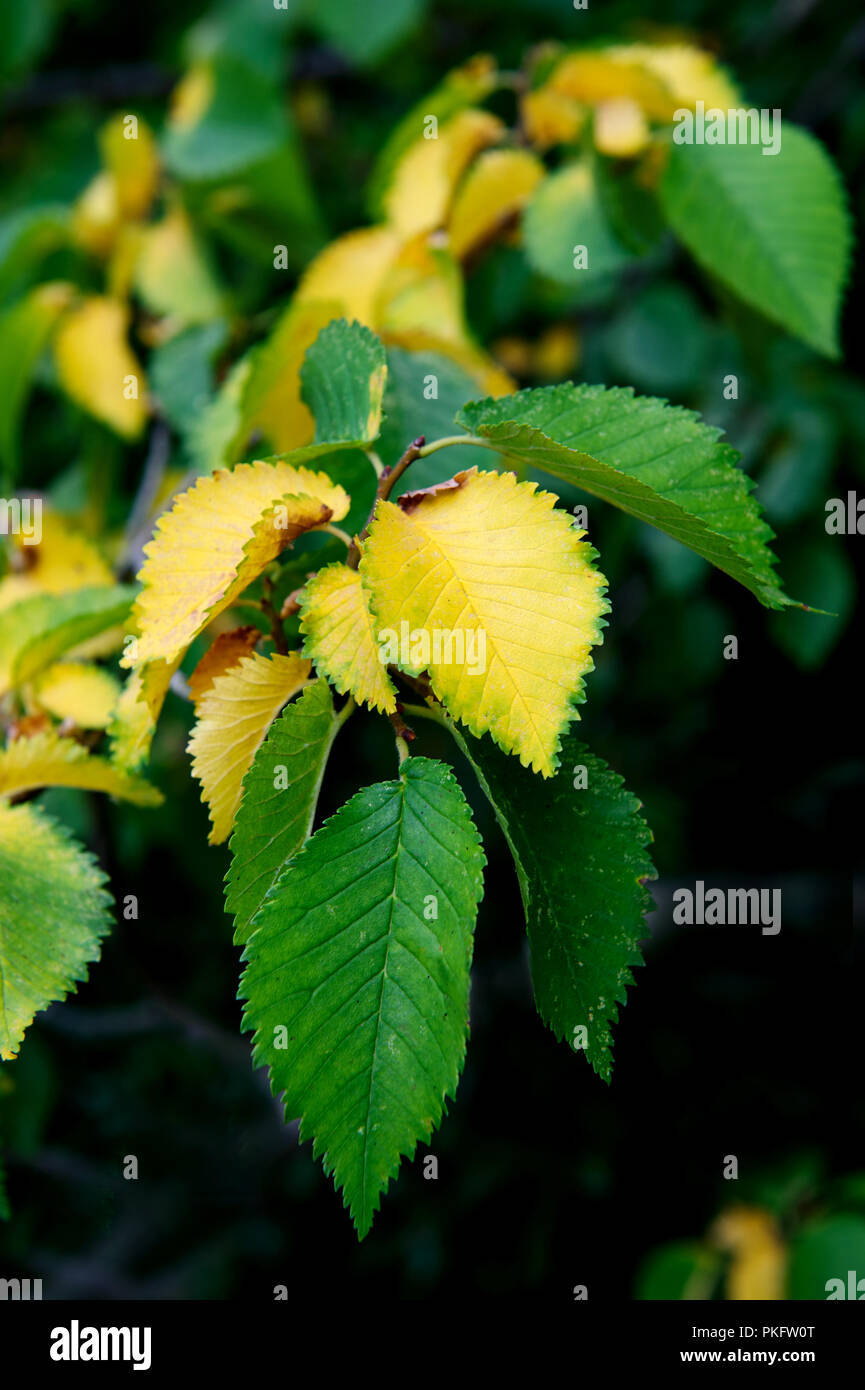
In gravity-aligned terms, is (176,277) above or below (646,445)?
above

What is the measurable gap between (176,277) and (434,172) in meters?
0.36

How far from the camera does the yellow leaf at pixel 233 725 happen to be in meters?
0.50

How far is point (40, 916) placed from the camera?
52 centimetres

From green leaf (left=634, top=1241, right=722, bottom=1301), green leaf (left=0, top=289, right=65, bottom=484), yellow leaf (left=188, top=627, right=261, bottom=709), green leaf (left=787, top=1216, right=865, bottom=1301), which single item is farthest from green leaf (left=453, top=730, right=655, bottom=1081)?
green leaf (left=634, top=1241, right=722, bottom=1301)

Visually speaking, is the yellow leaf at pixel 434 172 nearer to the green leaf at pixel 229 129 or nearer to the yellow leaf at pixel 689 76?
the yellow leaf at pixel 689 76

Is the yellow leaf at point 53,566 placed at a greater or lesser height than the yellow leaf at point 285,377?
lesser

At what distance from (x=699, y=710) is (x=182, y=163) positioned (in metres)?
1.31

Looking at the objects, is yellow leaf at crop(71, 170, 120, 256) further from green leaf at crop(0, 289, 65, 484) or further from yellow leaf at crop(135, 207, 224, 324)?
green leaf at crop(0, 289, 65, 484)

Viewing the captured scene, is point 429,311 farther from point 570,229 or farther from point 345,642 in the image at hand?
point 345,642

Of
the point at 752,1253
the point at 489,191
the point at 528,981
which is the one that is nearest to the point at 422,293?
the point at 489,191

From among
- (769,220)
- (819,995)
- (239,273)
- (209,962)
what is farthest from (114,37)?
(819,995)

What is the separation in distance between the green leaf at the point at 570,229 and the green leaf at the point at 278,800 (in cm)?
58

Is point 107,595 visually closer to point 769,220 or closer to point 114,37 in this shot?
point 769,220

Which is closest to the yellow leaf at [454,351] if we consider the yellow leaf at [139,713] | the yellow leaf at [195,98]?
the yellow leaf at [139,713]
